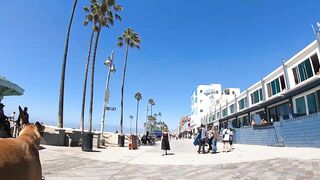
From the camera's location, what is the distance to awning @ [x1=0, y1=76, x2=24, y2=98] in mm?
17422

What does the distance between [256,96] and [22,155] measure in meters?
38.6

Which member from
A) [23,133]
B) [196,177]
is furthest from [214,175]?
[23,133]

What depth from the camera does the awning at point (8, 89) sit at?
57.2 feet

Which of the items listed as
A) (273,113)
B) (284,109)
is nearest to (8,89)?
(284,109)

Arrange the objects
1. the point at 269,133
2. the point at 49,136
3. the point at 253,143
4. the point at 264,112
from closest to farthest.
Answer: the point at 49,136, the point at 269,133, the point at 253,143, the point at 264,112

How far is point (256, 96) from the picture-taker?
39.2 m

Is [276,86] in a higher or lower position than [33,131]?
higher

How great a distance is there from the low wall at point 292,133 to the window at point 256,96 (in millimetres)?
6848

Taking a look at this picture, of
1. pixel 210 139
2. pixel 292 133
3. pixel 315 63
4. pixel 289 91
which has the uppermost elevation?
pixel 315 63

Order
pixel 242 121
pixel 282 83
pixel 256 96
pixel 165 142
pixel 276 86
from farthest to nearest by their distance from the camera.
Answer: pixel 242 121
pixel 256 96
pixel 276 86
pixel 282 83
pixel 165 142

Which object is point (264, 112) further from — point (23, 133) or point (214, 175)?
point (23, 133)

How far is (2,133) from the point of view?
11.2 meters

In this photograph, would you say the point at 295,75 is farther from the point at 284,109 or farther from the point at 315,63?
the point at 284,109

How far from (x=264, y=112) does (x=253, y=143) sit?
6.25m
